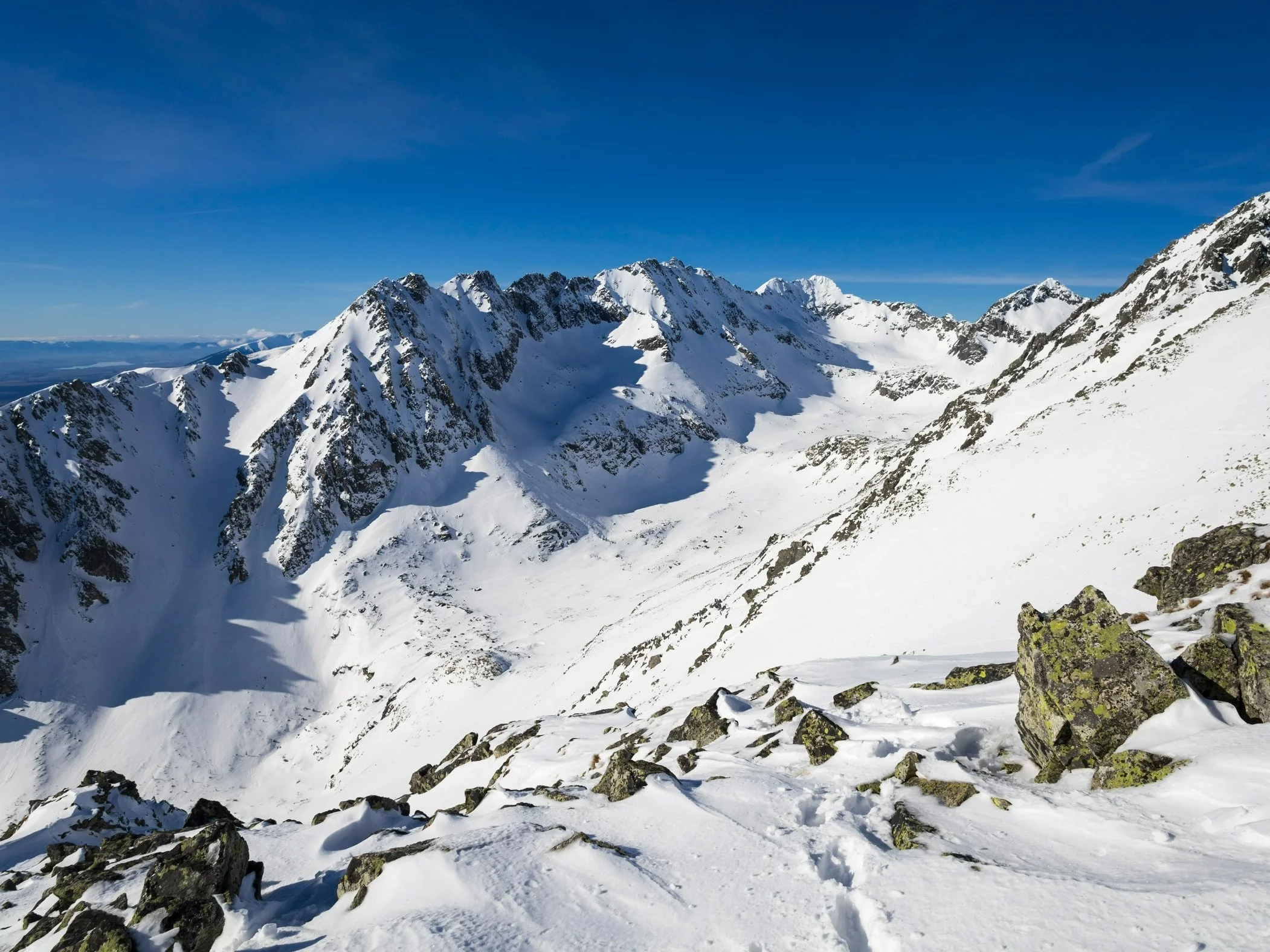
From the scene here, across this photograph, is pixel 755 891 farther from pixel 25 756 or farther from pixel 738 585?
pixel 25 756

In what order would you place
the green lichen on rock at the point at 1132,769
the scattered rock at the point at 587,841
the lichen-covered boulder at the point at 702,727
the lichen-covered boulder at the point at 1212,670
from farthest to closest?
the lichen-covered boulder at the point at 702,727 < the scattered rock at the point at 587,841 < the lichen-covered boulder at the point at 1212,670 < the green lichen on rock at the point at 1132,769

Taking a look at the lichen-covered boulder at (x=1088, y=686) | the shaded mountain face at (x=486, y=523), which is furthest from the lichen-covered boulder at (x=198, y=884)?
the shaded mountain face at (x=486, y=523)

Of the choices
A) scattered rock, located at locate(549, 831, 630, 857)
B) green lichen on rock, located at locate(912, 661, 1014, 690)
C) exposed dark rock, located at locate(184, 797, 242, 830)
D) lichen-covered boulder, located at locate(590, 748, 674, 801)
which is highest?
green lichen on rock, located at locate(912, 661, 1014, 690)

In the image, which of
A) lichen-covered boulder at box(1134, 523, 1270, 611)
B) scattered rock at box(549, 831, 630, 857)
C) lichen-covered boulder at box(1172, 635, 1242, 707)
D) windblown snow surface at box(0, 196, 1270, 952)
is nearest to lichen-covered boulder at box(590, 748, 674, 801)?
windblown snow surface at box(0, 196, 1270, 952)

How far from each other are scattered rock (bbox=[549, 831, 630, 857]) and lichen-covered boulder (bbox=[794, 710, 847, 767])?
4725 millimetres

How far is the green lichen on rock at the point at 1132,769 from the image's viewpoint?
7539 millimetres

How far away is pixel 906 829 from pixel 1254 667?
557cm

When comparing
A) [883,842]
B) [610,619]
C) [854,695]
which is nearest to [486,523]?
[610,619]

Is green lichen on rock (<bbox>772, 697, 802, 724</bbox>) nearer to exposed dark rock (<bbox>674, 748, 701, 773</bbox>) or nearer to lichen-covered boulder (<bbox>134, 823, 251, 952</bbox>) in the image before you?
exposed dark rock (<bbox>674, 748, 701, 773</bbox>)

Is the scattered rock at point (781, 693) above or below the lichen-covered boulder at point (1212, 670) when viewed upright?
below

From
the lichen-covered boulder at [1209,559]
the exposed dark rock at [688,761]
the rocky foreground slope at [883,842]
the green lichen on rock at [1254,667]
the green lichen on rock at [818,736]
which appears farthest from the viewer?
the exposed dark rock at [688,761]

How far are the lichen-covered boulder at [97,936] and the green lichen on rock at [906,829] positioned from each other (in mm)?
11394

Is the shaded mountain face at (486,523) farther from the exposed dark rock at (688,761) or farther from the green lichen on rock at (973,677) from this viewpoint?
the exposed dark rock at (688,761)

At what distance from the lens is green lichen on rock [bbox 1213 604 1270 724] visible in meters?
7.96
